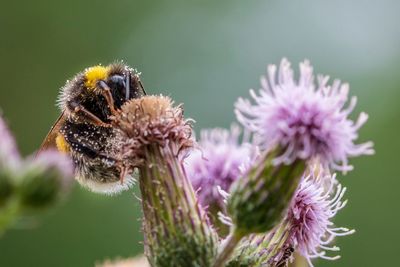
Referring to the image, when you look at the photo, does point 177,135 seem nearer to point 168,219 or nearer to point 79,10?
point 168,219

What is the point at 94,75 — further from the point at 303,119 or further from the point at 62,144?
the point at 303,119

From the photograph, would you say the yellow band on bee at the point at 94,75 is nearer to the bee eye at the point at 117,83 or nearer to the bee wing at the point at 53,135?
the bee eye at the point at 117,83

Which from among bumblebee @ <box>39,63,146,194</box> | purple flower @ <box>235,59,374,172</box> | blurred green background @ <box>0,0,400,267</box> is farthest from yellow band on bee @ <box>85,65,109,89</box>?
blurred green background @ <box>0,0,400,267</box>

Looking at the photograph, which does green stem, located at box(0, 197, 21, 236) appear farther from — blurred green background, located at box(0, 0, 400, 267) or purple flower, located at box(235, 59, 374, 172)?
blurred green background, located at box(0, 0, 400, 267)

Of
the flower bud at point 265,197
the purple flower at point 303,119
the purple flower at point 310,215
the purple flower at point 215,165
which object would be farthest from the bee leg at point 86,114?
the purple flower at point 310,215

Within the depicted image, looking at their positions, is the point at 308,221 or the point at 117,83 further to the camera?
the point at 117,83

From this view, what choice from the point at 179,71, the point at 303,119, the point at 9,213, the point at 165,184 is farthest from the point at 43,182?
the point at 179,71
